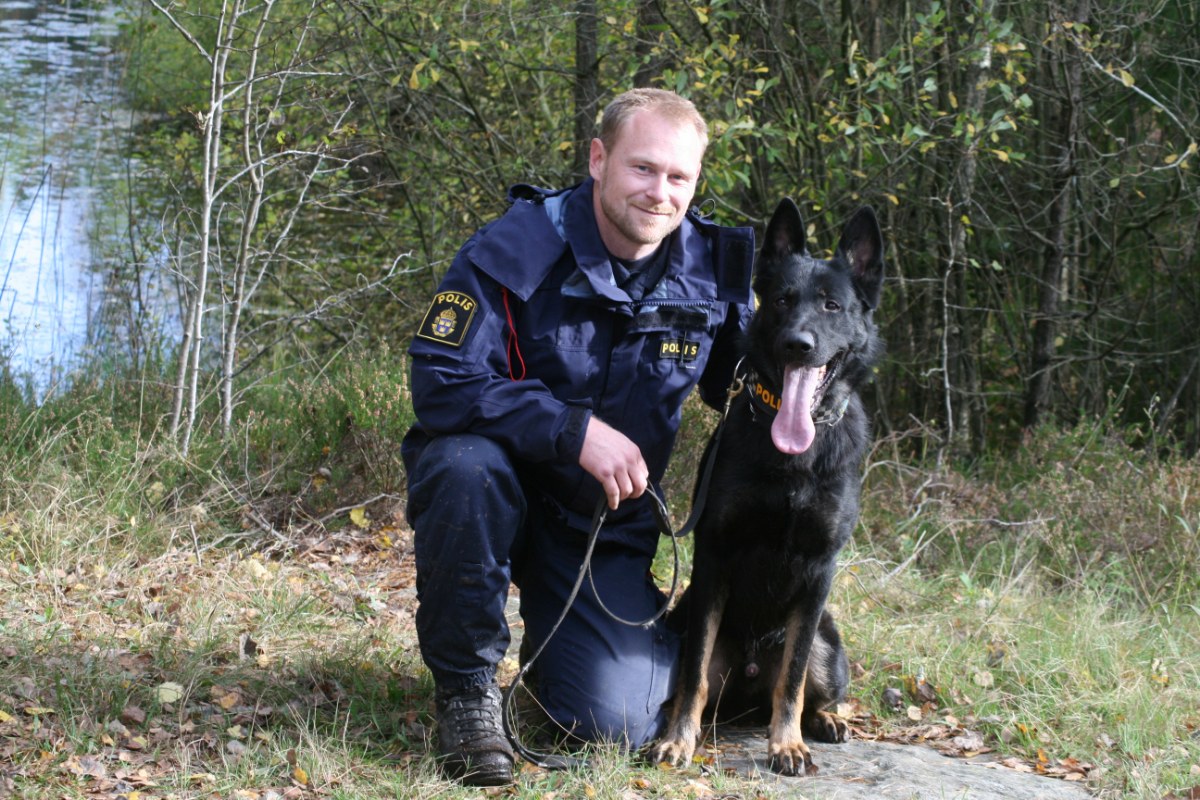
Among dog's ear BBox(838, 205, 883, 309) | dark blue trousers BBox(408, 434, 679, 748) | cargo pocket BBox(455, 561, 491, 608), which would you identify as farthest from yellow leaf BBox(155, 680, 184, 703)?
dog's ear BBox(838, 205, 883, 309)

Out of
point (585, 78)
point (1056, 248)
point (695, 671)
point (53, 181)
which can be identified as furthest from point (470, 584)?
point (53, 181)

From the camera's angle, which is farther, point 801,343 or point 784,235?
point 784,235

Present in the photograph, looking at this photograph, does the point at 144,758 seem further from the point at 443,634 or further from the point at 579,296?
the point at 579,296

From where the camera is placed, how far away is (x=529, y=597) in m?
3.20

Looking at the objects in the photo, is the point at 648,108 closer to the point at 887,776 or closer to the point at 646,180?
the point at 646,180

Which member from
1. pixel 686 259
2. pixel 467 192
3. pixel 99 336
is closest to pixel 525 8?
pixel 467 192

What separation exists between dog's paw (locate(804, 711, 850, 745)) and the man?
1.39ft

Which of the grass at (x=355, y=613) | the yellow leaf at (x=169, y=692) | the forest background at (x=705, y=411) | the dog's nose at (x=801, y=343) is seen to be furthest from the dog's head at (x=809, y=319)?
the yellow leaf at (x=169, y=692)

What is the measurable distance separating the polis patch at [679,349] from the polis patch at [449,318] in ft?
1.80

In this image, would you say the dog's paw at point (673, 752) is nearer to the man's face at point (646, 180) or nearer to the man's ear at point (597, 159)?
the man's face at point (646, 180)

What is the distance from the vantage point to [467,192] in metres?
6.70

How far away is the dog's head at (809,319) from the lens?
2.87 meters

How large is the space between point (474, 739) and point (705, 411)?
2773 millimetres

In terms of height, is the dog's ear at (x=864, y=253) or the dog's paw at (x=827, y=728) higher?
the dog's ear at (x=864, y=253)
